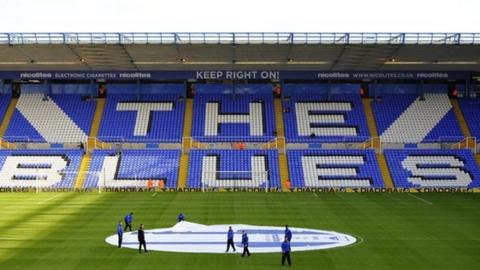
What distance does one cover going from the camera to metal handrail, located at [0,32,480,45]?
46031mm

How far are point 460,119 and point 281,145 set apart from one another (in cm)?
2054

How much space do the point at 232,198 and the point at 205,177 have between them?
778 cm

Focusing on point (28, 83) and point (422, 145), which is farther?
point (28, 83)

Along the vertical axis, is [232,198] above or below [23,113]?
below

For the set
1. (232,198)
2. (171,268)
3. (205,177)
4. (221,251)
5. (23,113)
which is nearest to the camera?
(171,268)

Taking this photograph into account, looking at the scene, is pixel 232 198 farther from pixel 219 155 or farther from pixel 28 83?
pixel 28 83

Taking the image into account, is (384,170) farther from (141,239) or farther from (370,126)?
(141,239)

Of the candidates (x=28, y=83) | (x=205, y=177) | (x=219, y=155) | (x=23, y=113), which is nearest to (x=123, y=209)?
(x=205, y=177)

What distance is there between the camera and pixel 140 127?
55.1m

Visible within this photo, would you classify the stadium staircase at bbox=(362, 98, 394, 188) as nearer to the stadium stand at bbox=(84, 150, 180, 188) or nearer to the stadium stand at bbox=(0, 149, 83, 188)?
the stadium stand at bbox=(84, 150, 180, 188)

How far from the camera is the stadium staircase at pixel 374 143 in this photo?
159 ft

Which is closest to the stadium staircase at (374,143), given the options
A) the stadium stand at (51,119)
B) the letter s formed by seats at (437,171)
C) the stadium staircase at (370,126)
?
the stadium staircase at (370,126)

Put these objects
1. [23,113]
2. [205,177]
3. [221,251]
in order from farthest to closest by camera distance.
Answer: [23,113] → [205,177] → [221,251]

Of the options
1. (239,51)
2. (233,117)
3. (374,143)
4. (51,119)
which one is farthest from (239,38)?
(51,119)
